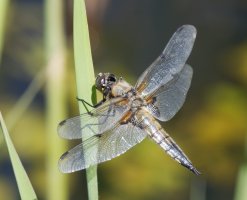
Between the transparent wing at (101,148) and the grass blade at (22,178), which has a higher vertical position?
the transparent wing at (101,148)

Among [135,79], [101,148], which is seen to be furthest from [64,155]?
[135,79]

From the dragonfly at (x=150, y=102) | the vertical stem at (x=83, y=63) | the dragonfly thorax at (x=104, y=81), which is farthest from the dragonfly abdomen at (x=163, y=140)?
the vertical stem at (x=83, y=63)

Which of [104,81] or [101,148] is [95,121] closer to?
[101,148]

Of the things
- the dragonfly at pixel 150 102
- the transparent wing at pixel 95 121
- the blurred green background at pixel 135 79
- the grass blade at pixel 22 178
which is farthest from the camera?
the blurred green background at pixel 135 79

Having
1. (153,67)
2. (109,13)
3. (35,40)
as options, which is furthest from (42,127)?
(153,67)

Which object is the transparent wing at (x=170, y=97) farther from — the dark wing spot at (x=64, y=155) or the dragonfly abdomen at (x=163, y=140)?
the dark wing spot at (x=64, y=155)

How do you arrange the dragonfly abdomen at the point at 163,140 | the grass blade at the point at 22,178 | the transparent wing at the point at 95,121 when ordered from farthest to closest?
1. the dragonfly abdomen at the point at 163,140
2. the transparent wing at the point at 95,121
3. the grass blade at the point at 22,178

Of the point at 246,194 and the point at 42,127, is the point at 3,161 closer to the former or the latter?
the point at 42,127

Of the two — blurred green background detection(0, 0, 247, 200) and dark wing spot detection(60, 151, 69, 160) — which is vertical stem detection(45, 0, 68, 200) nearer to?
dark wing spot detection(60, 151, 69, 160)
